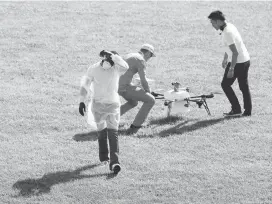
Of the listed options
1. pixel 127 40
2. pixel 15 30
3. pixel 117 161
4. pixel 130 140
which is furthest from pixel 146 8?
pixel 117 161

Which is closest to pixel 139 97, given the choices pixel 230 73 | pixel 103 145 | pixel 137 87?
pixel 137 87

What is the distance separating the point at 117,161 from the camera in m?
11.4

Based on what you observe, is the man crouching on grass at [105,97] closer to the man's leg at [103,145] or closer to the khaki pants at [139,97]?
the man's leg at [103,145]

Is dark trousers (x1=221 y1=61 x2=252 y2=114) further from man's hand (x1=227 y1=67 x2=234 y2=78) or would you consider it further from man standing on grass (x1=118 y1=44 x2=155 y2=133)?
man standing on grass (x1=118 y1=44 x2=155 y2=133)

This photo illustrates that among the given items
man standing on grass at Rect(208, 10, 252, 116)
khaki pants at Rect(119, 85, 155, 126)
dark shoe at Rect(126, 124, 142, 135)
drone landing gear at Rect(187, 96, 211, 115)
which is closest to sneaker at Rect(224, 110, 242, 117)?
man standing on grass at Rect(208, 10, 252, 116)

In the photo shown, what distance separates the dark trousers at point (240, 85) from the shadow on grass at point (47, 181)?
13.2 ft

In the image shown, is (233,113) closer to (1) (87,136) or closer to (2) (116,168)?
(1) (87,136)

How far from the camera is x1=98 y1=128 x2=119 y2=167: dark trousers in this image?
11.4 m

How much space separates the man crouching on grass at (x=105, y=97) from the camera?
37.4 feet

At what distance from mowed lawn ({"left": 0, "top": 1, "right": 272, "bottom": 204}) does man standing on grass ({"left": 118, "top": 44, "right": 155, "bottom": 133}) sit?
412 mm

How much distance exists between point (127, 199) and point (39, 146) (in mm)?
2946

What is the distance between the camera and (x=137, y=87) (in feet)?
44.9

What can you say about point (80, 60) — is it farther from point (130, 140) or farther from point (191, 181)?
point (191, 181)

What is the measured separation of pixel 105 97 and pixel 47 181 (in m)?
1.68
